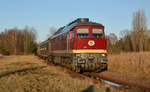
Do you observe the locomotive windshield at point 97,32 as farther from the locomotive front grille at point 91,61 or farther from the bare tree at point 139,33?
the bare tree at point 139,33

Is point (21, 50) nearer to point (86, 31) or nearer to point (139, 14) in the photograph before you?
point (139, 14)

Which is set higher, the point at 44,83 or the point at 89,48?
the point at 89,48

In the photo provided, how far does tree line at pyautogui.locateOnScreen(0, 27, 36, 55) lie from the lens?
70.4 meters

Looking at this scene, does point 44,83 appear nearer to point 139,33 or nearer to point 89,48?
point 89,48

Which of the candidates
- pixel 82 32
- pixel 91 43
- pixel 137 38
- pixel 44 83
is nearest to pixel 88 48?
pixel 91 43

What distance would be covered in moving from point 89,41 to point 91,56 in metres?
1.10

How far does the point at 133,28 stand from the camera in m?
52.3

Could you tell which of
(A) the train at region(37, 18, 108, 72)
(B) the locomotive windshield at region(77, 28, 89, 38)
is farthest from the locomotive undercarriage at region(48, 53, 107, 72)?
(B) the locomotive windshield at region(77, 28, 89, 38)

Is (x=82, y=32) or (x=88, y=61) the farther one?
(x=82, y=32)

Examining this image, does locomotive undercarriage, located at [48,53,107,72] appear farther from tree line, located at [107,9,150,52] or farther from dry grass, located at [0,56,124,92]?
tree line, located at [107,9,150,52]

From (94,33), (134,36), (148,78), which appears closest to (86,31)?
(94,33)

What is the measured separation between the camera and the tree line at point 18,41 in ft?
231

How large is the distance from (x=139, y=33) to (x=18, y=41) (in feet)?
162

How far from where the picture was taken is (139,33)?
49.8 metres
